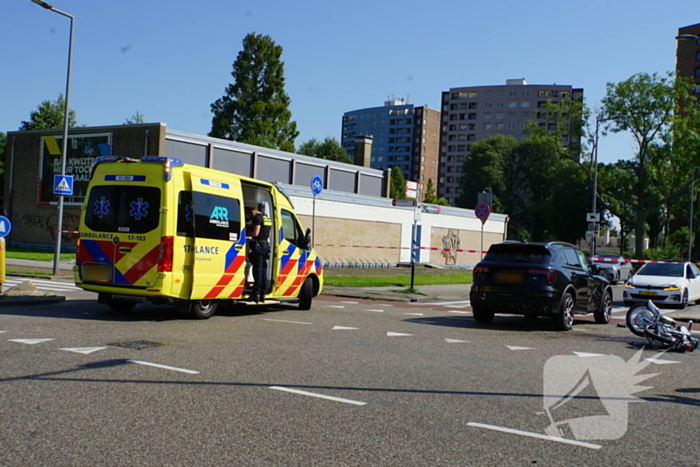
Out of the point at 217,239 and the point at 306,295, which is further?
the point at 306,295

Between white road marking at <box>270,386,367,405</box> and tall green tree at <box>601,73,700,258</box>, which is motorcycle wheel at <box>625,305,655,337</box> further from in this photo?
tall green tree at <box>601,73,700,258</box>

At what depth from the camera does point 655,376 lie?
27.8 ft

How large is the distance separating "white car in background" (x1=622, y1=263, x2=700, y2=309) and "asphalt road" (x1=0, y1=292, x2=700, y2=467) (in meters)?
10.9

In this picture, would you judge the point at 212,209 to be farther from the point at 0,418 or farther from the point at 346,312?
the point at 0,418

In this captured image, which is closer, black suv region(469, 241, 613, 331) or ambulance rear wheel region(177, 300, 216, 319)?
ambulance rear wheel region(177, 300, 216, 319)

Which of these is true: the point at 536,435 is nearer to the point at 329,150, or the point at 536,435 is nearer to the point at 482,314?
the point at 482,314

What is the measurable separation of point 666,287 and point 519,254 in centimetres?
973

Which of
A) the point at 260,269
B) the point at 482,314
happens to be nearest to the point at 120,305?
the point at 260,269

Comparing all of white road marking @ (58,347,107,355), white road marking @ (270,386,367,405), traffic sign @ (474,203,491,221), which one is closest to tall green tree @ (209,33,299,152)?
traffic sign @ (474,203,491,221)

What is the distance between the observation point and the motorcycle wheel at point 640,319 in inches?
432

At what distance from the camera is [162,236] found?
37.3 feet

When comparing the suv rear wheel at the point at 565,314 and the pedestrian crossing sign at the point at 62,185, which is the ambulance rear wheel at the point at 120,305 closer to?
the suv rear wheel at the point at 565,314

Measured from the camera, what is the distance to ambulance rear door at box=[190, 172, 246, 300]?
1188 cm

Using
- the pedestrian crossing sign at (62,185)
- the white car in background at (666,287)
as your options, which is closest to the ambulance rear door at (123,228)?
the pedestrian crossing sign at (62,185)
